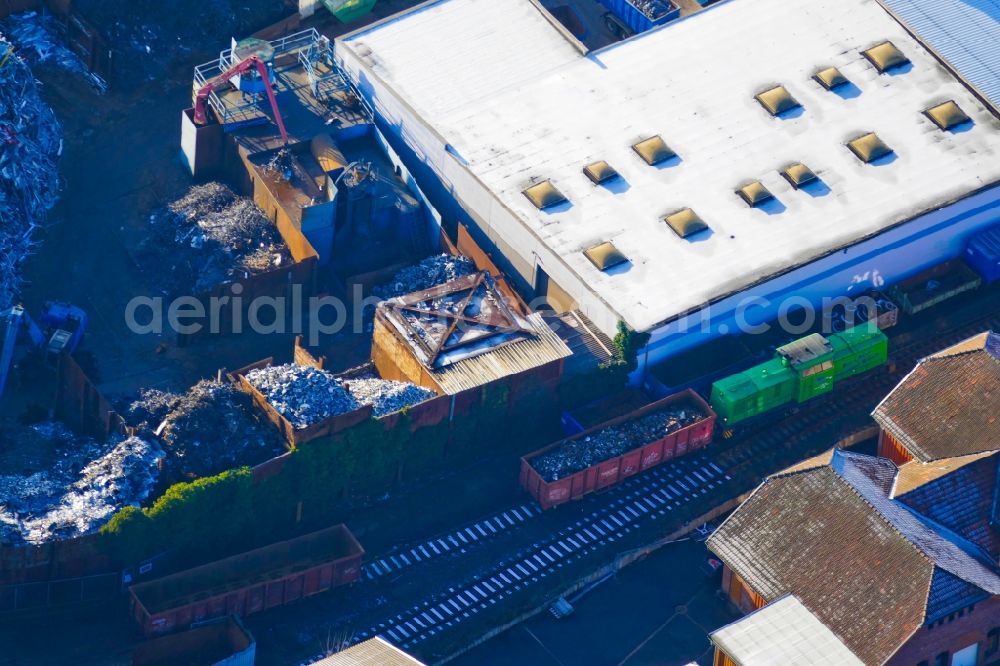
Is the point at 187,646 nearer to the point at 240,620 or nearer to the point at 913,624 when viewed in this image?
the point at 240,620

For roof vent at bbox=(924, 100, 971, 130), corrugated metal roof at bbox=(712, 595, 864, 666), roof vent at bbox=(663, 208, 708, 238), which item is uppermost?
roof vent at bbox=(924, 100, 971, 130)

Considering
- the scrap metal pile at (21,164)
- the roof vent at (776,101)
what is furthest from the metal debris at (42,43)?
the roof vent at (776,101)

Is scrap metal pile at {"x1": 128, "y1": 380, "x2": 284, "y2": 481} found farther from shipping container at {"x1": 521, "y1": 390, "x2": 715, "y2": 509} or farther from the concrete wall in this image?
the concrete wall

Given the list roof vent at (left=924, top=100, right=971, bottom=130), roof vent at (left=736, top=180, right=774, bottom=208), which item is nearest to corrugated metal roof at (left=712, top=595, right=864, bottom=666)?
roof vent at (left=736, top=180, right=774, bottom=208)

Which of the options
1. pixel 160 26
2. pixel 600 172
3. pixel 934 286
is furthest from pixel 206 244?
pixel 934 286

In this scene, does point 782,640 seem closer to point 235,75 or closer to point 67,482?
point 67,482

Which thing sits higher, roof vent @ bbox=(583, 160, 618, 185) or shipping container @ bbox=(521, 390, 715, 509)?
roof vent @ bbox=(583, 160, 618, 185)

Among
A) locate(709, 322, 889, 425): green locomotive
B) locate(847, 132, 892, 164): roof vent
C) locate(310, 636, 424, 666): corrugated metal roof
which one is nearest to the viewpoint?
locate(310, 636, 424, 666): corrugated metal roof
